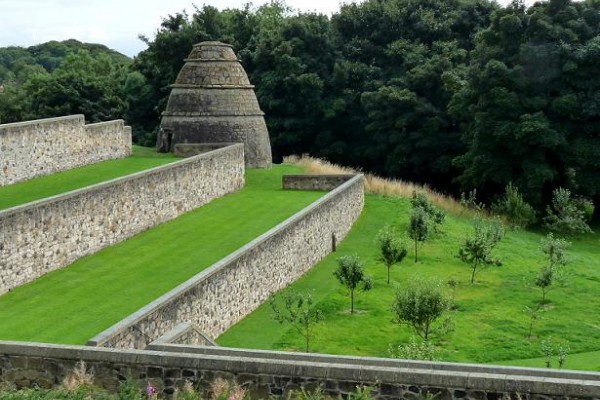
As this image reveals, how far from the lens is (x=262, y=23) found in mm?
59312

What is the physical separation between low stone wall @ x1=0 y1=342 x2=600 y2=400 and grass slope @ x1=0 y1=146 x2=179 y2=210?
498 inches

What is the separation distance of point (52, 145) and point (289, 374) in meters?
21.5

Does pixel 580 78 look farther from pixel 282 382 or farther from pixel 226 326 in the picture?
pixel 282 382

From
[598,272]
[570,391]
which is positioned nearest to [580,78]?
[598,272]

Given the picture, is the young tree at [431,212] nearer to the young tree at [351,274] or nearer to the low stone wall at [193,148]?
the low stone wall at [193,148]

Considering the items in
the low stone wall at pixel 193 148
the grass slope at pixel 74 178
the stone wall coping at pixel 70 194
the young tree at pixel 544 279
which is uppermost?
the stone wall coping at pixel 70 194

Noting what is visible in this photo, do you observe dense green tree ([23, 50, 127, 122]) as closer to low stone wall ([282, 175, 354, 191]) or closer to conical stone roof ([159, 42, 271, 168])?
conical stone roof ([159, 42, 271, 168])

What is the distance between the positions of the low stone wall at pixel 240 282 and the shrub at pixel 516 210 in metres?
10.6

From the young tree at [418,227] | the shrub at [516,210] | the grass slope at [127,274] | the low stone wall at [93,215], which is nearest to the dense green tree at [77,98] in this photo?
the low stone wall at [93,215]

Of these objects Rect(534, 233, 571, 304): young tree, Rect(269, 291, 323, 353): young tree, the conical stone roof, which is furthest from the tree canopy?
Rect(269, 291, 323, 353): young tree

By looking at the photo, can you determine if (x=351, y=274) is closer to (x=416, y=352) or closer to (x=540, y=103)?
(x=416, y=352)

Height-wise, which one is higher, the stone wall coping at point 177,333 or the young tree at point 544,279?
the stone wall coping at point 177,333

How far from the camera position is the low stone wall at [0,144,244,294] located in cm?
1847

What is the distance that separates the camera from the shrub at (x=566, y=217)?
114 feet
